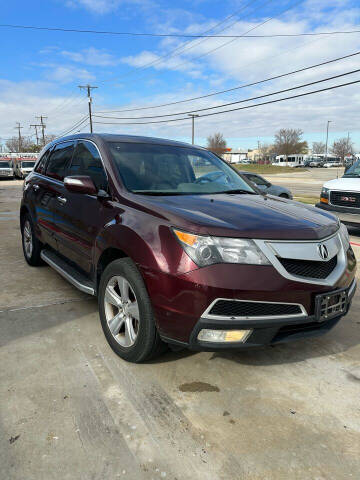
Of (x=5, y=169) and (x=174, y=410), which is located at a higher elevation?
(x=5, y=169)

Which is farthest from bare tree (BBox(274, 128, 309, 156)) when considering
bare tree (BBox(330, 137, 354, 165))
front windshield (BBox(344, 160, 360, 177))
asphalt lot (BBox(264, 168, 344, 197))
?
front windshield (BBox(344, 160, 360, 177))

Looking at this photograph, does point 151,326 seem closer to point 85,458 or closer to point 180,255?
point 180,255

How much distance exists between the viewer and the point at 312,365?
2.88 metres

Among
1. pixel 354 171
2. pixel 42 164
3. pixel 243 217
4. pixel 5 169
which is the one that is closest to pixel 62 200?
pixel 42 164

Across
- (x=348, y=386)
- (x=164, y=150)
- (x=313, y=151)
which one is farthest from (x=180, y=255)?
(x=313, y=151)

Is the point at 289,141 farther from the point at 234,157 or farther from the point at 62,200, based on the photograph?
the point at 62,200

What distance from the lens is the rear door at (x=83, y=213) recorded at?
322 centimetres

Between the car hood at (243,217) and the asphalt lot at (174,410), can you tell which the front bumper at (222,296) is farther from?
the asphalt lot at (174,410)

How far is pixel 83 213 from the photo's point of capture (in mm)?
3443

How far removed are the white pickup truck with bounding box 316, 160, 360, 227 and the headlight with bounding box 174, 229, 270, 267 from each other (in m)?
6.27

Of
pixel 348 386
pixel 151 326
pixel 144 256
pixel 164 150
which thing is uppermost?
pixel 164 150

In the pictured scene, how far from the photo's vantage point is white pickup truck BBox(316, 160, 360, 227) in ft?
25.5

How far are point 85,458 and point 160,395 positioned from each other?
648 millimetres

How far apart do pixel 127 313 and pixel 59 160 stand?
243 cm
